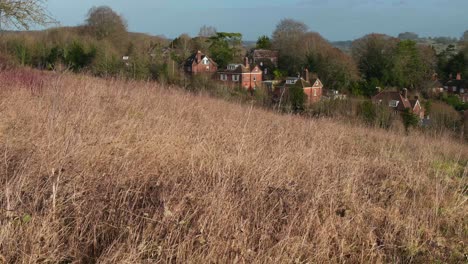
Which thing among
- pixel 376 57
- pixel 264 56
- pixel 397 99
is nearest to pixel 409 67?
pixel 376 57

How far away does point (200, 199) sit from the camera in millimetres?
3051

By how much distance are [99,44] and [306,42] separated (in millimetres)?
23184

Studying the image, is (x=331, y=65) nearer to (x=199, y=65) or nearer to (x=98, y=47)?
(x=199, y=65)

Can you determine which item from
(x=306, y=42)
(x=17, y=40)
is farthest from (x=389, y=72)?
(x=17, y=40)

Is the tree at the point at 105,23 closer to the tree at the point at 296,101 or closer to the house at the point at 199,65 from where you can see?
the house at the point at 199,65

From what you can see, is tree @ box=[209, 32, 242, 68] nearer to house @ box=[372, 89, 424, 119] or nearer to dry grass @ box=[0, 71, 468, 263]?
house @ box=[372, 89, 424, 119]

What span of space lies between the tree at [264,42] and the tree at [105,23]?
63.1 ft

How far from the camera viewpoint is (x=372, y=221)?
345cm

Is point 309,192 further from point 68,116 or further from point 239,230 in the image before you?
point 68,116

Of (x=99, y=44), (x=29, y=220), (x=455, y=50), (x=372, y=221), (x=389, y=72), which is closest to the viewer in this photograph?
(x=29, y=220)

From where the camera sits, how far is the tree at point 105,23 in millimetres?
40256

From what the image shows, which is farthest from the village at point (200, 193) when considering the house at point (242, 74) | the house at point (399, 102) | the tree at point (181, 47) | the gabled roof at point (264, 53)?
the gabled roof at point (264, 53)

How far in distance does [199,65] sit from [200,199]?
3478cm

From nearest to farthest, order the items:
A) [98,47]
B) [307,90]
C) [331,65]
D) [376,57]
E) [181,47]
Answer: [307,90] < [98,47] < [331,65] < [181,47] < [376,57]
